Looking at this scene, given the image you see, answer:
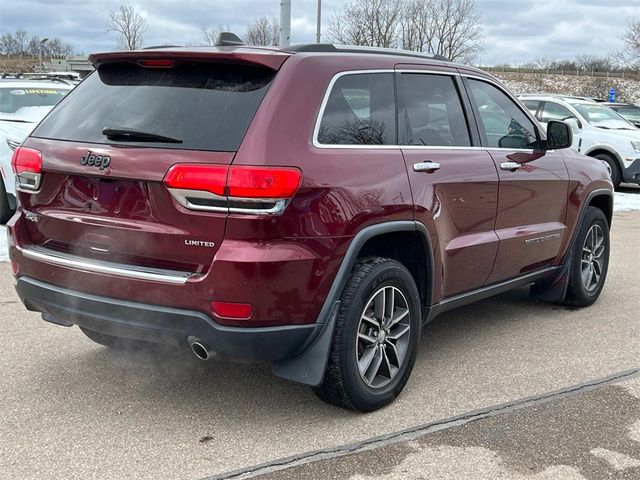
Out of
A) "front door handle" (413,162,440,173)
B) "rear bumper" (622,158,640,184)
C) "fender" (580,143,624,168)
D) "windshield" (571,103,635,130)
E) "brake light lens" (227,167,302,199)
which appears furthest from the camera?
"windshield" (571,103,635,130)

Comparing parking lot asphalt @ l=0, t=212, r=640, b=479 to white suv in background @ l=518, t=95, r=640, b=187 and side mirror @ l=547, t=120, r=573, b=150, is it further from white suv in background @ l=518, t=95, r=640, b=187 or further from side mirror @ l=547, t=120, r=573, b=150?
white suv in background @ l=518, t=95, r=640, b=187

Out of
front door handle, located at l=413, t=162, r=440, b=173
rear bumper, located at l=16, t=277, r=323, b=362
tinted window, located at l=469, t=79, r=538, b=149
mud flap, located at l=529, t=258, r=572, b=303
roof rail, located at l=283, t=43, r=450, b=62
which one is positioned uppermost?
roof rail, located at l=283, t=43, r=450, b=62

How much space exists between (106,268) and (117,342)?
0.81m

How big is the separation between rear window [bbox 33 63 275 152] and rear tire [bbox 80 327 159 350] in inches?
42.8

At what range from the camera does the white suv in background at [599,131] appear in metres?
13.2

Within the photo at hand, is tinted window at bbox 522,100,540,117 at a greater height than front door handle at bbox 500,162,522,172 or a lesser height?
lesser

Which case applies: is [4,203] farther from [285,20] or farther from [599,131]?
[599,131]

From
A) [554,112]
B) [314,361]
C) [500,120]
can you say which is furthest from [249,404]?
[554,112]

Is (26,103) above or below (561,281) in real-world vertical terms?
above

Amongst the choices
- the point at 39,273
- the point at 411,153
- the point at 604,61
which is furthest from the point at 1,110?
the point at 604,61


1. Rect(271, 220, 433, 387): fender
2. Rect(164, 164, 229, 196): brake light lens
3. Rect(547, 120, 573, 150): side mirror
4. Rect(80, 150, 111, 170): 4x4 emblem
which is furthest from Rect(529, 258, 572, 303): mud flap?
Rect(80, 150, 111, 170): 4x4 emblem

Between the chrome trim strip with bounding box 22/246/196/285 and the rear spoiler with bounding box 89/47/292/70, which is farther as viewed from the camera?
the rear spoiler with bounding box 89/47/292/70

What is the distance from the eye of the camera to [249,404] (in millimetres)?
3639

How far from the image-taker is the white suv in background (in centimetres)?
1324
